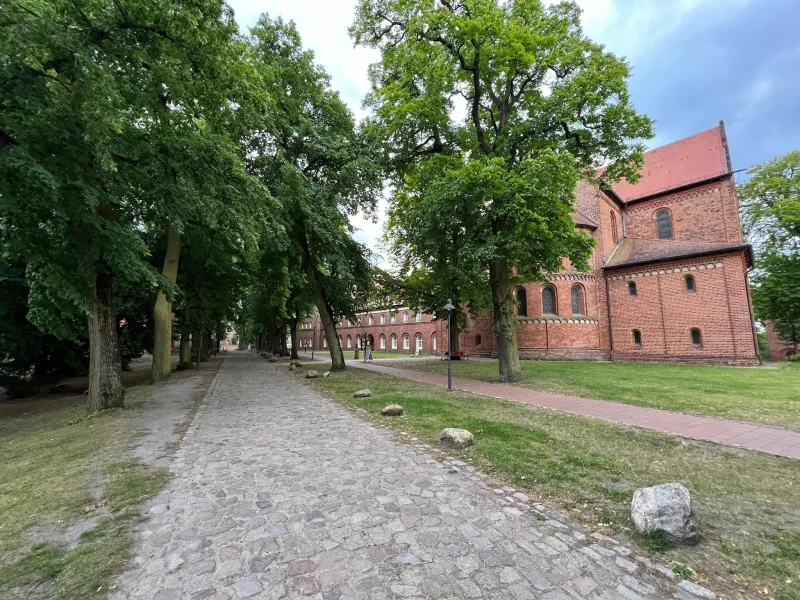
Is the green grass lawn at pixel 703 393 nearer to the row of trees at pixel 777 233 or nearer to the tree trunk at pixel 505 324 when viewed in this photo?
the tree trunk at pixel 505 324

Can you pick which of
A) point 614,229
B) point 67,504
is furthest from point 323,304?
point 614,229

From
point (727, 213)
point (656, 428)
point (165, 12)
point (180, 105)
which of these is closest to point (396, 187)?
point (180, 105)

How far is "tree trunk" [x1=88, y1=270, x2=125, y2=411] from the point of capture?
8773 mm

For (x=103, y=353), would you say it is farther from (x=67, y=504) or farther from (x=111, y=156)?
(x=67, y=504)

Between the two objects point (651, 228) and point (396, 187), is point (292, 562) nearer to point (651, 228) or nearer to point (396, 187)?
point (396, 187)

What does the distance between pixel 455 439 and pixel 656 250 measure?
2752 cm

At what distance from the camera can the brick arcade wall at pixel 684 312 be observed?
22547 mm

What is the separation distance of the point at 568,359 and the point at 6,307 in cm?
2835

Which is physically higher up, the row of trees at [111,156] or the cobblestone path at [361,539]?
the row of trees at [111,156]

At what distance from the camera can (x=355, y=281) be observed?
17.2m

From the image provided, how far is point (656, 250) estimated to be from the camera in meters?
26.9

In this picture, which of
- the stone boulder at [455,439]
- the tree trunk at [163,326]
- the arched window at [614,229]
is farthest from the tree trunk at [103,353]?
the arched window at [614,229]

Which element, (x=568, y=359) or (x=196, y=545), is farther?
(x=568, y=359)

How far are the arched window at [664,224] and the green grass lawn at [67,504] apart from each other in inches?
1327
